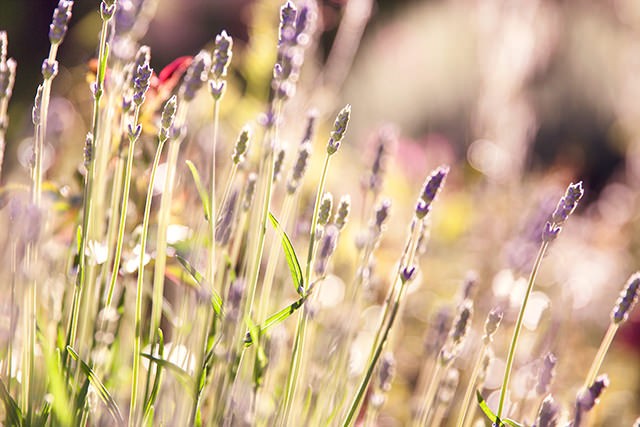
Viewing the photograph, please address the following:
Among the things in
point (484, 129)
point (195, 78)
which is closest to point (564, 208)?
point (195, 78)

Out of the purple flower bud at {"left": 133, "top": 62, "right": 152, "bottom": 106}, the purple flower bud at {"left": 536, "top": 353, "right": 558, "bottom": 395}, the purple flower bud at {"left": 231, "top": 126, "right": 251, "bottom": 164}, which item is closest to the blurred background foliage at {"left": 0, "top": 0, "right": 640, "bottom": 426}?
the purple flower bud at {"left": 536, "top": 353, "right": 558, "bottom": 395}

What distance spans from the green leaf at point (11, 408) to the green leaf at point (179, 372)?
0.36ft

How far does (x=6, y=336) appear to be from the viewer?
2.47ft

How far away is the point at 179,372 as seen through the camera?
635mm

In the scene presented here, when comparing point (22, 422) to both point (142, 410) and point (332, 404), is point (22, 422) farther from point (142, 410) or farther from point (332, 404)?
point (332, 404)

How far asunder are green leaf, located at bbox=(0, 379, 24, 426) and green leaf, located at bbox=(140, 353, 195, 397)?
0.36 feet

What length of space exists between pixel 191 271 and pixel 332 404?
0.88 ft

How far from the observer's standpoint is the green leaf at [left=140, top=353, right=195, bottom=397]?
626mm

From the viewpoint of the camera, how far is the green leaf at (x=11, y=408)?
0.62 metres

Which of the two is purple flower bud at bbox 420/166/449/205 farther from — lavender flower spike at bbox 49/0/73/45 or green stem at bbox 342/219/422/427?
lavender flower spike at bbox 49/0/73/45

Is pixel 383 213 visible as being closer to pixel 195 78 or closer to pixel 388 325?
pixel 388 325

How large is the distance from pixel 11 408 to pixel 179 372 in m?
0.15

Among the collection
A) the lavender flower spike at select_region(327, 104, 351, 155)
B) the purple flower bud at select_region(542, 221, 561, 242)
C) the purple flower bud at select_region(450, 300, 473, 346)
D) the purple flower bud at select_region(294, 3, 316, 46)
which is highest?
the purple flower bud at select_region(294, 3, 316, 46)

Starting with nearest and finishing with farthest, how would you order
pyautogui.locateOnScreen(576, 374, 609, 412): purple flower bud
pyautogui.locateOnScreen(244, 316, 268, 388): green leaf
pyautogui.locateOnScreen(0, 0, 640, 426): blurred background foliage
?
pyautogui.locateOnScreen(576, 374, 609, 412): purple flower bud < pyautogui.locateOnScreen(244, 316, 268, 388): green leaf < pyautogui.locateOnScreen(0, 0, 640, 426): blurred background foliage
